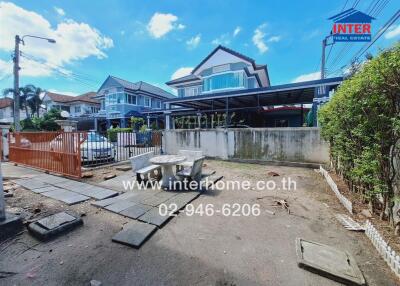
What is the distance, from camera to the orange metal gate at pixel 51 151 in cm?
631

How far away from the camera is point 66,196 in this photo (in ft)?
15.6

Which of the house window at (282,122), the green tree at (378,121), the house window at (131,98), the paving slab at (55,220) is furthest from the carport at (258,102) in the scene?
the paving slab at (55,220)

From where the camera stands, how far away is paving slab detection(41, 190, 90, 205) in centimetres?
448

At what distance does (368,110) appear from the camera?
340cm

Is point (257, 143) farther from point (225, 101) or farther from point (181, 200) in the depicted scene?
point (225, 101)

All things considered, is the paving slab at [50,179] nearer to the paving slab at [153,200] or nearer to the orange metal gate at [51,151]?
the orange metal gate at [51,151]

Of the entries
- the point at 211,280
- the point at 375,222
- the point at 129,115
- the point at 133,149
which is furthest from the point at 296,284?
the point at 129,115

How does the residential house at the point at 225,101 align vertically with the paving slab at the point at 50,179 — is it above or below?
above

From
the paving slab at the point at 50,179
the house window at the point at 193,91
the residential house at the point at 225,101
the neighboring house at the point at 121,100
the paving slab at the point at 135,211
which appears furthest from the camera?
the neighboring house at the point at 121,100

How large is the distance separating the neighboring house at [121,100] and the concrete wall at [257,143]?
14.9 metres

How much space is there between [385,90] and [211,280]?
3456 millimetres

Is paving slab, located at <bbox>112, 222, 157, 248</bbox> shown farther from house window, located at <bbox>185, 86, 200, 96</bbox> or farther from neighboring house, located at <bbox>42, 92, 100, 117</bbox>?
neighboring house, located at <bbox>42, 92, 100, 117</bbox>

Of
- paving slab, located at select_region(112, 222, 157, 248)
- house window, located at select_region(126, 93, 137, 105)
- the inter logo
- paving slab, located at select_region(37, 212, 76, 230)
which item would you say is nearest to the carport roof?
the inter logo

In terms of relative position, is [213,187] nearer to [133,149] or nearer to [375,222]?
[375,222]
